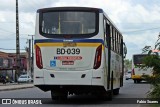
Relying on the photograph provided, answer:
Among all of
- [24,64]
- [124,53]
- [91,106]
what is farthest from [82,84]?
[24,64]

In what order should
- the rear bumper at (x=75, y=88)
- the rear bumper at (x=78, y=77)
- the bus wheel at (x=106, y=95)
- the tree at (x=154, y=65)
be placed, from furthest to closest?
1. the bus wheel at (x=106, y=95)
2. the rear bumper at (x=75, y=88)
3. the rear bumper at (x=78, y=77)
4. the tree at (x=154, y=65)

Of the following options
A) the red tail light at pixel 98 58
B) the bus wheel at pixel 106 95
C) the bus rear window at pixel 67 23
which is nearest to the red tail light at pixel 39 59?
the bus rear window at pixel 67 23

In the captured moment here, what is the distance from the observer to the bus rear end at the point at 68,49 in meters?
16.7

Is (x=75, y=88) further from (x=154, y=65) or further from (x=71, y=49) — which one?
(x=154, y=65)

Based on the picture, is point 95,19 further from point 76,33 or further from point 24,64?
point 24,64

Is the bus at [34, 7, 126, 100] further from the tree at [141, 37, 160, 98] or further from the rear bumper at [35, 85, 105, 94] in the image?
the tree at [141, 37, 160, 98]

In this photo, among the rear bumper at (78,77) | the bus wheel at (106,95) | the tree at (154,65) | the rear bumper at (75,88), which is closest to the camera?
the tree at (154,65)

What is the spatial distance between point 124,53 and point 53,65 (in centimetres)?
1139

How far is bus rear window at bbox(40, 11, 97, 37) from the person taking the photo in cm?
1700

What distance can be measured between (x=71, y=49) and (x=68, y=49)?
11 cm

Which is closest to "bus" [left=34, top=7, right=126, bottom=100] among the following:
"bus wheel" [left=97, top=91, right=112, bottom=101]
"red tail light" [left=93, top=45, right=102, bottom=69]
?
"red tail light" [left=93, top=45, right=102, bottom=69]

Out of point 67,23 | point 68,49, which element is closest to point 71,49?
point 68,49

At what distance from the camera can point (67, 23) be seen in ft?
56.0

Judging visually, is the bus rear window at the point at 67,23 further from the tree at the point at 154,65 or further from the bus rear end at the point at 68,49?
the tree at the point at 154,65
